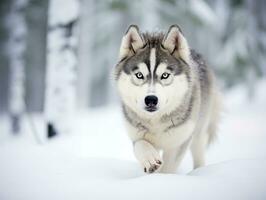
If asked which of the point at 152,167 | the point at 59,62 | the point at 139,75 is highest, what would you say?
the point at 59,62

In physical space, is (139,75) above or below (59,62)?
below

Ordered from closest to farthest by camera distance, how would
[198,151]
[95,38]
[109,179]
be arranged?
1. [109,179]
2. [198,151]
3. [95,38]

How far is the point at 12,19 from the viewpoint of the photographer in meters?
14.4

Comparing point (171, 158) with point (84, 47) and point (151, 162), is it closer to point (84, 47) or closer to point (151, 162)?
point (151, 162)

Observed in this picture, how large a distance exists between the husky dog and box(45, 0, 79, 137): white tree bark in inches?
88.9

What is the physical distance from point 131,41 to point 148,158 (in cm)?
152

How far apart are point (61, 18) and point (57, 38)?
0.36 metres

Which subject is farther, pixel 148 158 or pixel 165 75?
pixel 165 75

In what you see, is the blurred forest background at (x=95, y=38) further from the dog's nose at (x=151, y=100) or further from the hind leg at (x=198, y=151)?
the dog's nose at (x=151, y=100)

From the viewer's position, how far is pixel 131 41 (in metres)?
5.04

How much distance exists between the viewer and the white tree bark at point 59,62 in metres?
7.09

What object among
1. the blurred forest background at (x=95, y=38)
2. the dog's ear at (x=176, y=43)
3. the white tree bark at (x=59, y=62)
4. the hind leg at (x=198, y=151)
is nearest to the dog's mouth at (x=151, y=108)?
the dog's ear at (x=176, y=43)

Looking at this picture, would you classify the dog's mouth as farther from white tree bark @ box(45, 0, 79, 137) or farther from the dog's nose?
white tree bark @ box(45, 0, 79, 137)

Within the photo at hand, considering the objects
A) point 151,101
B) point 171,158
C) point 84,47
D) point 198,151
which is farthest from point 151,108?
point 84,47
